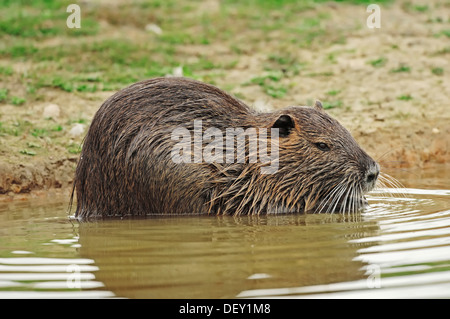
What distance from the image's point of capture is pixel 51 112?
731 centimetres

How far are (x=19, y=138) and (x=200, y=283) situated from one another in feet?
13.7

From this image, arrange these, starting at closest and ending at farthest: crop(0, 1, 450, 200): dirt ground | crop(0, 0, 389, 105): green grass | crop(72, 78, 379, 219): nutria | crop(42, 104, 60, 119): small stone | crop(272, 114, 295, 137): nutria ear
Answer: crop(72, 78, 379, 219): nutria → crop(272, 114, 295, 137): nutria ear → crop(0, 1, 450, 200): dirt ground → crop(42, 104, 60, 119): small stone → crop(0, 0, 389, 105): green grass

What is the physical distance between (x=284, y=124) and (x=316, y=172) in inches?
15.9

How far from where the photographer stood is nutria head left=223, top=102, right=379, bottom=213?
5082 millimetres

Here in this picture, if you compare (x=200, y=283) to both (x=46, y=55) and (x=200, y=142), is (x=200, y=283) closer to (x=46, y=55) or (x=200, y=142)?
(x=200, y=142)

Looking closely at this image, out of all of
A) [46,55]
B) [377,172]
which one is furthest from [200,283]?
[46,55]

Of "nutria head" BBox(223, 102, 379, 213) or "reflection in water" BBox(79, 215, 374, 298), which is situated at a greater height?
"nutria head" BBox(223, 102, 379, 213)

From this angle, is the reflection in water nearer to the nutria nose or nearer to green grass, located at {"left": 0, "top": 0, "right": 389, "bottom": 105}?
the nutria nose

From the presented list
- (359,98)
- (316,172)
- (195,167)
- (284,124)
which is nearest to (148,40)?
(359,98)

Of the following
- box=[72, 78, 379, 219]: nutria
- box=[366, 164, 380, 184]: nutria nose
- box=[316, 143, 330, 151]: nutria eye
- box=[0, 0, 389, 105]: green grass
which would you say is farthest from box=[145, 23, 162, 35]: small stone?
box=[366, 164, 380, 184]: nutria nose

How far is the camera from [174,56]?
9.30 m

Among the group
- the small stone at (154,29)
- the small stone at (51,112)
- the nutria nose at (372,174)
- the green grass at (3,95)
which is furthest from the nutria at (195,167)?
the small stone at (154,29)

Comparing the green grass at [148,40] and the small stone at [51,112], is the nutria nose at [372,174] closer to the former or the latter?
the green grass at [148,40]

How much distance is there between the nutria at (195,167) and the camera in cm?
499
